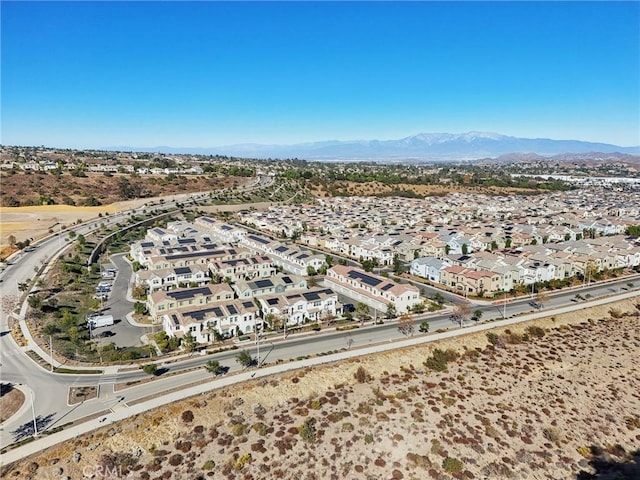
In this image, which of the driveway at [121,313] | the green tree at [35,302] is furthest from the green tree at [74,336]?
the green tree at [35,302]

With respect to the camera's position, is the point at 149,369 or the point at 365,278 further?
the point at 365,278

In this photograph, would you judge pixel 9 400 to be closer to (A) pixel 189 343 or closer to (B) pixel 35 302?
(A) pixel 189 343

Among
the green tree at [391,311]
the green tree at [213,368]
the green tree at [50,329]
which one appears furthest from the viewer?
the green tree at [391,311]

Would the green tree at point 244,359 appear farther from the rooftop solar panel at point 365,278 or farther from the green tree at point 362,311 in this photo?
the rooftop solar panel at point 365,278

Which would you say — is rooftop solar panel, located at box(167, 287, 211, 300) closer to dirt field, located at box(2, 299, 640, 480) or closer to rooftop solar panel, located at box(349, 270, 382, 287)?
dirt field, located at box(2, 299, 640, 480)

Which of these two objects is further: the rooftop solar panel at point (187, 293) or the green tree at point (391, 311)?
the rooftop solar panel at point (187, 293)

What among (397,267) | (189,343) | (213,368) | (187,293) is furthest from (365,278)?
(213,368)

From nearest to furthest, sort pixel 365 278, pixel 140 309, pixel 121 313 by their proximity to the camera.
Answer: pixel 140 309
pixel 121 313
pixel 365 278

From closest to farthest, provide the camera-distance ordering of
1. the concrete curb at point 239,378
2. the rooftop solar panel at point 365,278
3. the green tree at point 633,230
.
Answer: the concrete curb at point 239,378, the rooftop solar panel at point 365,278, the green tree at point 633,230

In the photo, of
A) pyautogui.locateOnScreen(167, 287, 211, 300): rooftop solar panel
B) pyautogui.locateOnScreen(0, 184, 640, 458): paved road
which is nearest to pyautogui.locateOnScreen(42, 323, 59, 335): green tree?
pyautogui.locateOnScreen(0, 184, 640, 458): paved road
